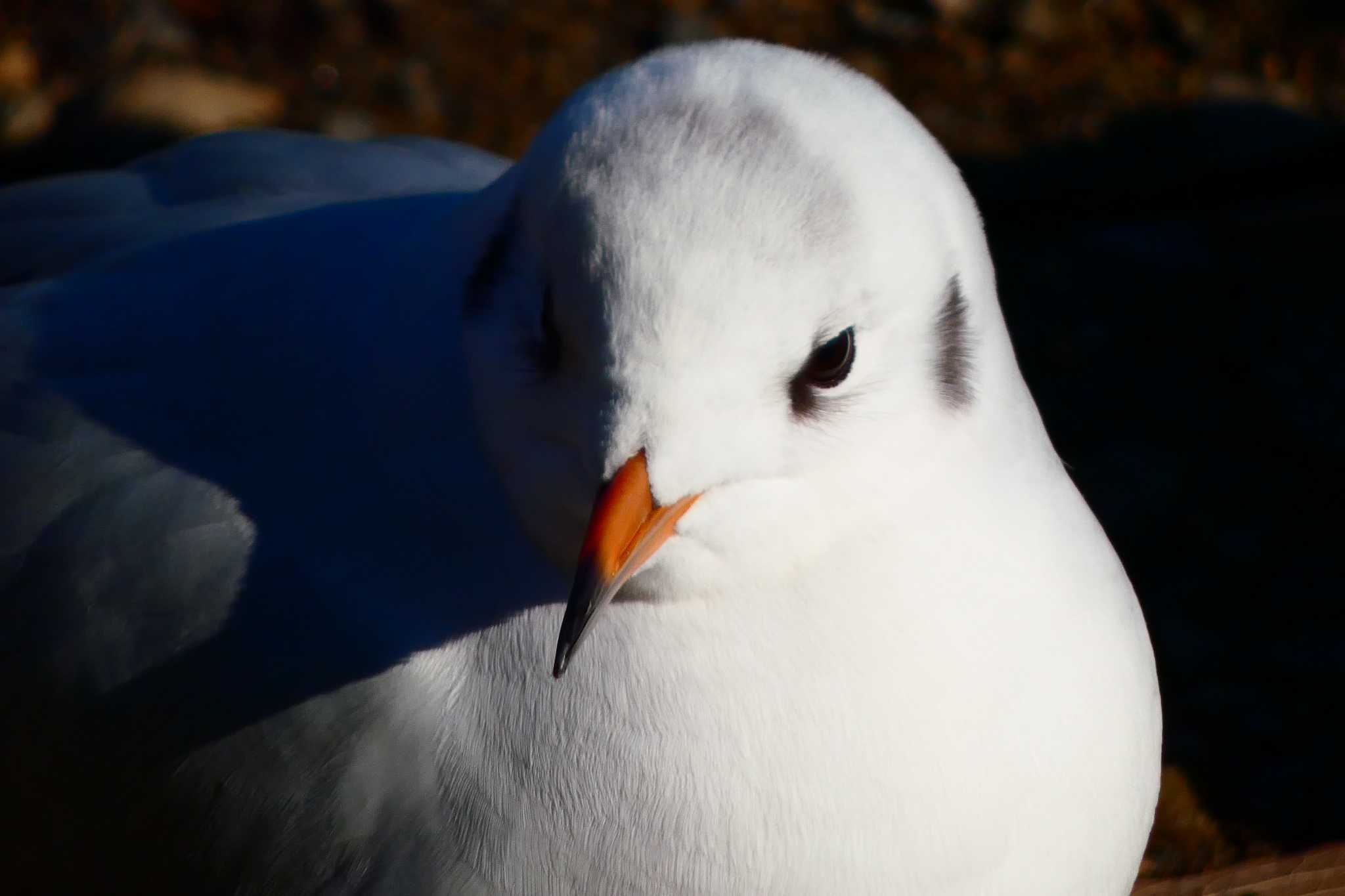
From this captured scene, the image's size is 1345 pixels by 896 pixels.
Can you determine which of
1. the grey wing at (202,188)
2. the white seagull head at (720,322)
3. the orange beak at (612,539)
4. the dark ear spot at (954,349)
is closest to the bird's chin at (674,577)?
the white seagull head at (720,322)

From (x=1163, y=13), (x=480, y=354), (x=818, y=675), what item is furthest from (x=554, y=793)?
(x=1163, y=13)

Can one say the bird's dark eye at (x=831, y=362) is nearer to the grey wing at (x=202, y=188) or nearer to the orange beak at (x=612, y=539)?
the orange beak at (x=612, y=539)

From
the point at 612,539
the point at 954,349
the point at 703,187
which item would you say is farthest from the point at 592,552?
the point at 954,349

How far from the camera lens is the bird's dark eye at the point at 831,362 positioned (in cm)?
144

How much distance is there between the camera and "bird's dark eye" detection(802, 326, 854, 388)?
4.74 feet

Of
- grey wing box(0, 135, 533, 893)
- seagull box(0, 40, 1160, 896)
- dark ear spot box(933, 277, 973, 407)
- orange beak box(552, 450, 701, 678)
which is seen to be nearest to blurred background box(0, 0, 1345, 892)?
seagull box(0, 40, 1160, 896)

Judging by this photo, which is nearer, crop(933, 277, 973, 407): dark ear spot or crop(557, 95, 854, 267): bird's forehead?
crop(557, 95, 854, 267): bird's forehead

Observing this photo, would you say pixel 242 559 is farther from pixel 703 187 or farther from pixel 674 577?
pixel 703 187

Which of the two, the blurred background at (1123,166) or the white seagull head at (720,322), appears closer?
the white seagull head at (720,322)

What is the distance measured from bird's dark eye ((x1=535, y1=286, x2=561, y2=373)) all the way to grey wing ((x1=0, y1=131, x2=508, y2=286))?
2.74 feet

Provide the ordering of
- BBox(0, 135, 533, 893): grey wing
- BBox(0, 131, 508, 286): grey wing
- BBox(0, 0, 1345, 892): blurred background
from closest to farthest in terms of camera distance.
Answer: BBox(0, 135, 533, 893): grey wing → BBox(0, 131, 508, 286): grey wing → BBox(0, 0, 1345, 892): blurred background

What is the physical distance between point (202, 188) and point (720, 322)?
4.62 ft

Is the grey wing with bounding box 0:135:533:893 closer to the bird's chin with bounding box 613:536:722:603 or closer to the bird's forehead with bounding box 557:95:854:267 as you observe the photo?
the bird's chin with bounding box 613:536:722:603

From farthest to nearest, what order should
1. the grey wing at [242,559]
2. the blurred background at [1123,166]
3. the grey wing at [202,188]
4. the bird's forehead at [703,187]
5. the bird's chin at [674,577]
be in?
the blurred background at [1123,166]
the grey wing at [202,188]
the grey wing at [242,559]
the bird's chin at [674,577]
the bird's forehead at [703,187]
